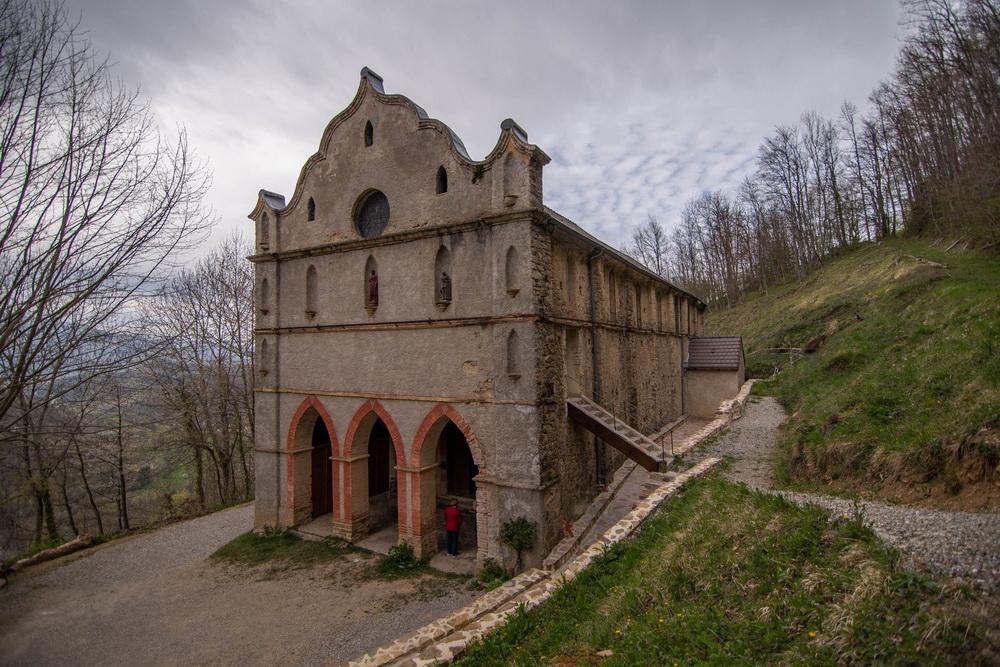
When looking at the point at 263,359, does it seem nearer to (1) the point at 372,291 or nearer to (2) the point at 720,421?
(1) the point at 372,291

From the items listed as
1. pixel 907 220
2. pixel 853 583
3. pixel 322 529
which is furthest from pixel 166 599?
pixel 907 220

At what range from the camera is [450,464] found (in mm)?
15781

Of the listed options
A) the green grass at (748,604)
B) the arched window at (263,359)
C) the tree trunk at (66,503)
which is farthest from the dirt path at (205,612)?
the tree trunk at (66,503)

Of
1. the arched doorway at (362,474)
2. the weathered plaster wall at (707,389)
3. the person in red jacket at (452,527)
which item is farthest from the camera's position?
the weathered plaster wall at (707,389)

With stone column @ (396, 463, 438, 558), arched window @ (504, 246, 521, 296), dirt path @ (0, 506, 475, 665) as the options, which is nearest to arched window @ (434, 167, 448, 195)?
arched window @ (504, 246, 521, 296)

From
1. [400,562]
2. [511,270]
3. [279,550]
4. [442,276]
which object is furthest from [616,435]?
[279,550]

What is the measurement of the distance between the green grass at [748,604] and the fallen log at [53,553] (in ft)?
50.7

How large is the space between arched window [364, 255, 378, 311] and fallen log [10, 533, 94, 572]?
1276 cm

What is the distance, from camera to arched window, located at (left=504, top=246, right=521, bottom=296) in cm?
1080

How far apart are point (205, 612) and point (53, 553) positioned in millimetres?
8532

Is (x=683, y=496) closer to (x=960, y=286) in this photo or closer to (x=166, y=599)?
(x=166, y=599)

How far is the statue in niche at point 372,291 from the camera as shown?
1294 cm

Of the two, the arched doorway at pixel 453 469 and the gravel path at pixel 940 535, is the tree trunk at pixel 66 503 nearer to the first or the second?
the arched doorway at pixel 453 469

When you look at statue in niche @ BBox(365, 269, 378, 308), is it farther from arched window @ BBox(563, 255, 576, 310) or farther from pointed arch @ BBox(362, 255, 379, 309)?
arched window @ BBox(563, 255, 576, 310)
